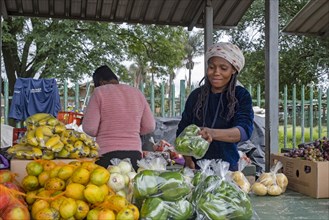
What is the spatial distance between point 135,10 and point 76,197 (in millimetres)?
4048

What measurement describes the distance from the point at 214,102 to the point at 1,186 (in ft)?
4.84

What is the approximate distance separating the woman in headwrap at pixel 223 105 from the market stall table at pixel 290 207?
370 millimetres

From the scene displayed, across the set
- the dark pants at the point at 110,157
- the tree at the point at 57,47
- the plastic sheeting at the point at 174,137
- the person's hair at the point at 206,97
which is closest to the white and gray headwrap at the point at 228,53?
the person's hair at the point at 206,97

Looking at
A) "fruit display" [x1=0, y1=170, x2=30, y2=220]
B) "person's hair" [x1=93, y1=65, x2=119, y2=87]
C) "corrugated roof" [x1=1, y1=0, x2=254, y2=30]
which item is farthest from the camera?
"corrugated roof" [x1=1, y1=0, x2=254, y2=30]

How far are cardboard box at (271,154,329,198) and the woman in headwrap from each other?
15.1 inches

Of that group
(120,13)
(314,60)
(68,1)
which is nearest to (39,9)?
(68,1)

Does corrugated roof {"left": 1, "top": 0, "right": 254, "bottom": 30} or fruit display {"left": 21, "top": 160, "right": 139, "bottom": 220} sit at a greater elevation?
corrugated roof {"left": 1, "top": 0, "right": 254, "bottom": 30}

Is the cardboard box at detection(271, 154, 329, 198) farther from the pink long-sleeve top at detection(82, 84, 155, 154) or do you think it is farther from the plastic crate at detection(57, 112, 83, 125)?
the plastic crate at detection(57, 112, 83, 125)

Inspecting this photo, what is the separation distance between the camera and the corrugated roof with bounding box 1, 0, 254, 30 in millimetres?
5180

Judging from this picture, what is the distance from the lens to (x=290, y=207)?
2195 millimetres

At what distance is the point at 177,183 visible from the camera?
5.61 feet

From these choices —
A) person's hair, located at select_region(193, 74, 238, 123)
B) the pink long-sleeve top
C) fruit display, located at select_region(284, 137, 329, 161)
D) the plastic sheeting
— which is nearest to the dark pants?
the pink long-sleeve top

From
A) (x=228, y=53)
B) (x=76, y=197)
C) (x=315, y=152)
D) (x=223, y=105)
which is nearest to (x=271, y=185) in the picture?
(x=315, y=152)

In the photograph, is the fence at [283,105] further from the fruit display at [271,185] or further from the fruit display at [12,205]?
the fruit display at [12,205]
